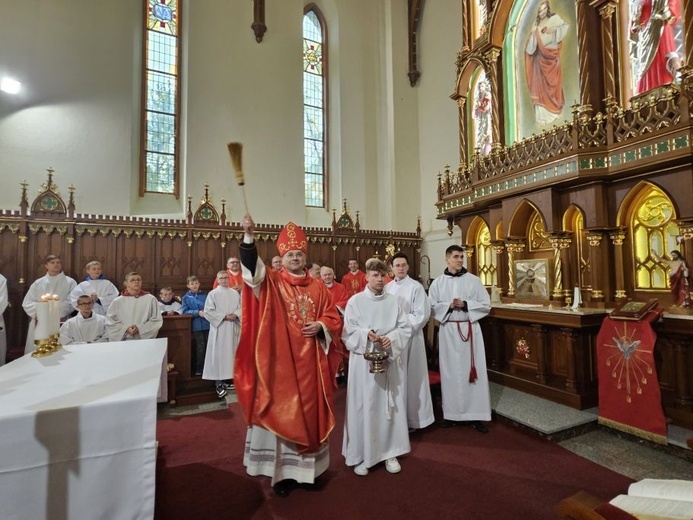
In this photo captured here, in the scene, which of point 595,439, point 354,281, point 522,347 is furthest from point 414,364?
point 354,281

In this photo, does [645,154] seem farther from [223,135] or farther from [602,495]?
[223,135]

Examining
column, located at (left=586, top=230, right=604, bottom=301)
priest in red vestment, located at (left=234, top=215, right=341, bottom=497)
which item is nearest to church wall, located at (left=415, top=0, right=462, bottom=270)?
column, located at (left=586, top=230, right=604, bottom=301)

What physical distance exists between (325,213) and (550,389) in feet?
27.6

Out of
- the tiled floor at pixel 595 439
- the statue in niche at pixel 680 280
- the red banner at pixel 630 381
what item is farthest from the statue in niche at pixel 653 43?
the tiled floor at pixel 595 439

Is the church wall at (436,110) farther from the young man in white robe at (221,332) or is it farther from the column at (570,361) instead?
the young man in white robe at (221,332)

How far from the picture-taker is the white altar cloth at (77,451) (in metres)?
1.65

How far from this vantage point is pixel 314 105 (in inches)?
490

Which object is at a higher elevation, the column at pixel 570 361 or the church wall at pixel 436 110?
the church wall at pixel 436 110

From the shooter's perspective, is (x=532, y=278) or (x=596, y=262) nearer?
(x=596, y=262)

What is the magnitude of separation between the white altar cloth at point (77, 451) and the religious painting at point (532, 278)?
616 centimetres

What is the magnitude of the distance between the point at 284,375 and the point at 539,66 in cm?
713

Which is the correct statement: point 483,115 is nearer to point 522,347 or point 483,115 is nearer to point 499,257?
point 499,257

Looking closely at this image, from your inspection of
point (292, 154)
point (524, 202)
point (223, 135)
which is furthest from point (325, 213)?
point (524, 202)

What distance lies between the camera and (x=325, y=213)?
12195mm
